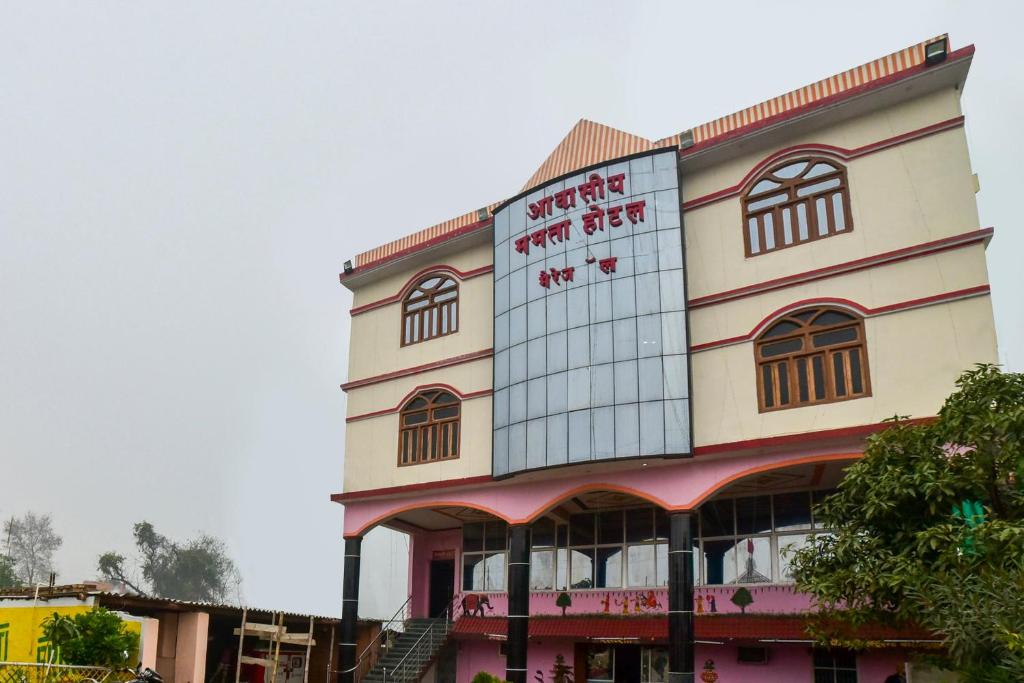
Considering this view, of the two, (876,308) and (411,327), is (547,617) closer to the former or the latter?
(411,327)

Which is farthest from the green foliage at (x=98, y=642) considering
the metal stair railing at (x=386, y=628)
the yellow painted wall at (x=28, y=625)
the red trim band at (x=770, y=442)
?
the red trim band at (x=770, y=442)

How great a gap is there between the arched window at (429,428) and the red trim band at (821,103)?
717 centimetres

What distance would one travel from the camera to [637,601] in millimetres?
18500

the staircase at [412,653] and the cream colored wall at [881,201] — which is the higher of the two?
the cream colored wall at [881,201]

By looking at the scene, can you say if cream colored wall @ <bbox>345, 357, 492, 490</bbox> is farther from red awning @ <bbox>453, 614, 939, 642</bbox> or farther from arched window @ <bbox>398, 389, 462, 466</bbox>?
red awning @ <bbox>453, 614, 939, 642</bbox>

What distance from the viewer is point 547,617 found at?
19.5 m

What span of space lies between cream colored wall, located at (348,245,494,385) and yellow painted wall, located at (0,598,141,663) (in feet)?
25.2

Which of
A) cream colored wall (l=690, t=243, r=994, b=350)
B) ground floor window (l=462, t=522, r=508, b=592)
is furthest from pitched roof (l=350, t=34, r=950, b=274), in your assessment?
ground floor window (l=462, t=522, r=508, b=592)

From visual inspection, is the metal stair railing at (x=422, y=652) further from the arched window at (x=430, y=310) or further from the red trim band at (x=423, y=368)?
the arched window at (x=430, y=310)

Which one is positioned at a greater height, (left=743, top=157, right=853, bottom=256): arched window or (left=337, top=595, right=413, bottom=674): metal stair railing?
(left=743, top=157, right=853, bottom=256): arched window

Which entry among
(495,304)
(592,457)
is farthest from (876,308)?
(495,304)

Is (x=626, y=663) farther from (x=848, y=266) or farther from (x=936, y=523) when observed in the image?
(x=936, y=523)

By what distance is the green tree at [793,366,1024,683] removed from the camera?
9.03m

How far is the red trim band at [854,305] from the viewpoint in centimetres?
1321
